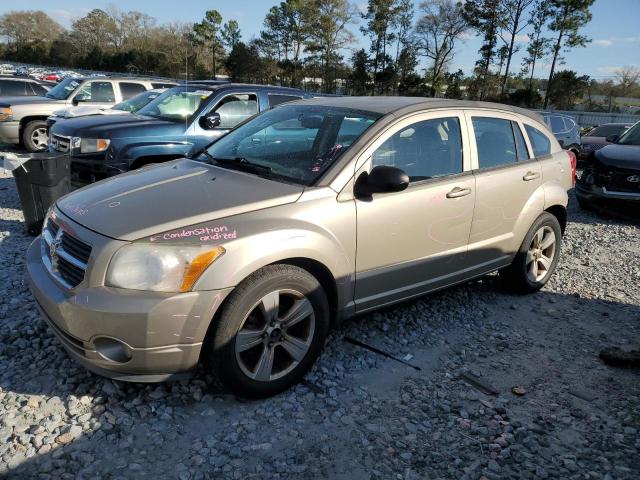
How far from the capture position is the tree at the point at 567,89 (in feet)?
113

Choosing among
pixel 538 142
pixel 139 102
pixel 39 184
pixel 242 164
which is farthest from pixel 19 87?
pixel 538 142

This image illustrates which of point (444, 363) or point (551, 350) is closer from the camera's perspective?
point (444, 363)

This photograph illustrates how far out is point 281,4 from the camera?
169 feet

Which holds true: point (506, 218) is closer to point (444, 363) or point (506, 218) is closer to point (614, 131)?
point (444, 363)

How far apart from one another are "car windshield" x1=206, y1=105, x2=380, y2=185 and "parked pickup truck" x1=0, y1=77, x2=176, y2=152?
8.83m

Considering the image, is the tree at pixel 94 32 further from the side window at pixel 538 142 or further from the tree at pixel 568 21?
the side window at pixel 538 142

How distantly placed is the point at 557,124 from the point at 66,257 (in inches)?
551

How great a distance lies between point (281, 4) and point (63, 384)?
2156 inches

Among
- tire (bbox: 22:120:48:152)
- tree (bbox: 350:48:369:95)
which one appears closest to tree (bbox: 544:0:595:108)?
tree (bbox: 350:48:369:95)

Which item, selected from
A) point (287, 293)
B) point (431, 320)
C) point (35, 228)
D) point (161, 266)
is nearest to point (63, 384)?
point (161, 266)

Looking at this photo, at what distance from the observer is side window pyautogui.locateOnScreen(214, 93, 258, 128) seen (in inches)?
284

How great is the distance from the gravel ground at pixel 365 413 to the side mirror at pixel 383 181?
4.06 feet

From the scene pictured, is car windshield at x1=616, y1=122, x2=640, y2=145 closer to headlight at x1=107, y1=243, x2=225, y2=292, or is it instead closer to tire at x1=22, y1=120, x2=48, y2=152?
headlight at x1=107, y1=243, x2=225, y2=292

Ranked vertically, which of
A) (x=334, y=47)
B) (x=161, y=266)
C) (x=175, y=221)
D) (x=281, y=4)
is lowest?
(x=161, y=266)
